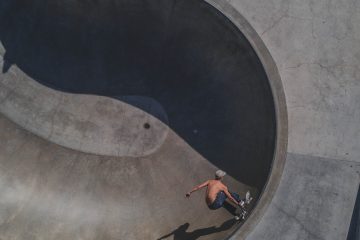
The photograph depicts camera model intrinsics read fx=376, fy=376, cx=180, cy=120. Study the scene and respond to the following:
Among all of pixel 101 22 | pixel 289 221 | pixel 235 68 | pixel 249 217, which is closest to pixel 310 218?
pixel 289 221

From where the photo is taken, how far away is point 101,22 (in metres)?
10.5

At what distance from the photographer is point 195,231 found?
9.31 metres

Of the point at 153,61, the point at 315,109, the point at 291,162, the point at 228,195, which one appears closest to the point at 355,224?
the point at 291,162

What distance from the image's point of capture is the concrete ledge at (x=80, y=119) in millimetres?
10492

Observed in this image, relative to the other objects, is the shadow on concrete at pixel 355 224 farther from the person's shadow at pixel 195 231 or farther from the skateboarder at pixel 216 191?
the skateboarder at pixel 216 191

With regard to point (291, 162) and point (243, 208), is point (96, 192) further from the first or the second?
point (291, 162)

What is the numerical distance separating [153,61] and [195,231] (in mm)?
4757

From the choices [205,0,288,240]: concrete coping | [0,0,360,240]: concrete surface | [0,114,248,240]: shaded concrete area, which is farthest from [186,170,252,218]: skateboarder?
[0,114,248,240]: shaded concrete area

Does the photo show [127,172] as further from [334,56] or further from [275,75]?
[334,56]

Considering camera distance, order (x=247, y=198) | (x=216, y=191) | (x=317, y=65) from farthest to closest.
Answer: (x=317, y=65), (x=247, y=198), (x=216, y=191)

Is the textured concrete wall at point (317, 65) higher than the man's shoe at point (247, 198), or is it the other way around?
the textured concrete wall at point (317, 65)

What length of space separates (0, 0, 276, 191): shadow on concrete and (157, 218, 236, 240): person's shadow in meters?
1.14

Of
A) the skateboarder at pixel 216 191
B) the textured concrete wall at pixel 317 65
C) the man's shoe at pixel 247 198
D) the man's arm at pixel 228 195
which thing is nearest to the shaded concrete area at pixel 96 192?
the man's shoe at pixel 247 198

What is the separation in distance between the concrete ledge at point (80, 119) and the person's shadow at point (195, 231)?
7.43 feet
